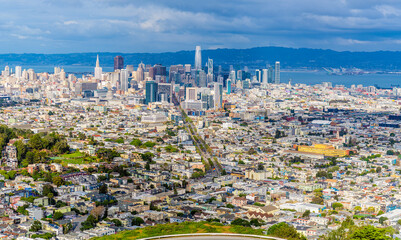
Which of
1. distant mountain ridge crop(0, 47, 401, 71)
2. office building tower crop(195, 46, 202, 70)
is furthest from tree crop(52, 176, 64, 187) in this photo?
distant mountain ridge crop(0, 47, 401, 71)

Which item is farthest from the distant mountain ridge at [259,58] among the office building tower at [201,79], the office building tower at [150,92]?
the office building tower at [150,92]

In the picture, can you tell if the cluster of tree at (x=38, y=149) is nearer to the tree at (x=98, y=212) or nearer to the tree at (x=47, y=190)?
the tree at (x=47, y=190)

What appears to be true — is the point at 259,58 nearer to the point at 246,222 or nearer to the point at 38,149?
the point at 38,149

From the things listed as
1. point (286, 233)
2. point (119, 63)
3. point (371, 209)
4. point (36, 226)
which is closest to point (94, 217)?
point (36, 226)

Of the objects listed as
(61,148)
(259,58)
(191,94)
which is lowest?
(61,148)

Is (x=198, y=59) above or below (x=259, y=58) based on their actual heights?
below

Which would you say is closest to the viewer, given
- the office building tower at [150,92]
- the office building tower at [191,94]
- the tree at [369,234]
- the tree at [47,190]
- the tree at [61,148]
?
the tree at [369,234]

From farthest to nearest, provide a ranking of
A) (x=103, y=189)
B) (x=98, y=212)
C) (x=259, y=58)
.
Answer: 1. (x=259, y=58)
2. (x=103, y=189)
3. (x=98, y=212)
